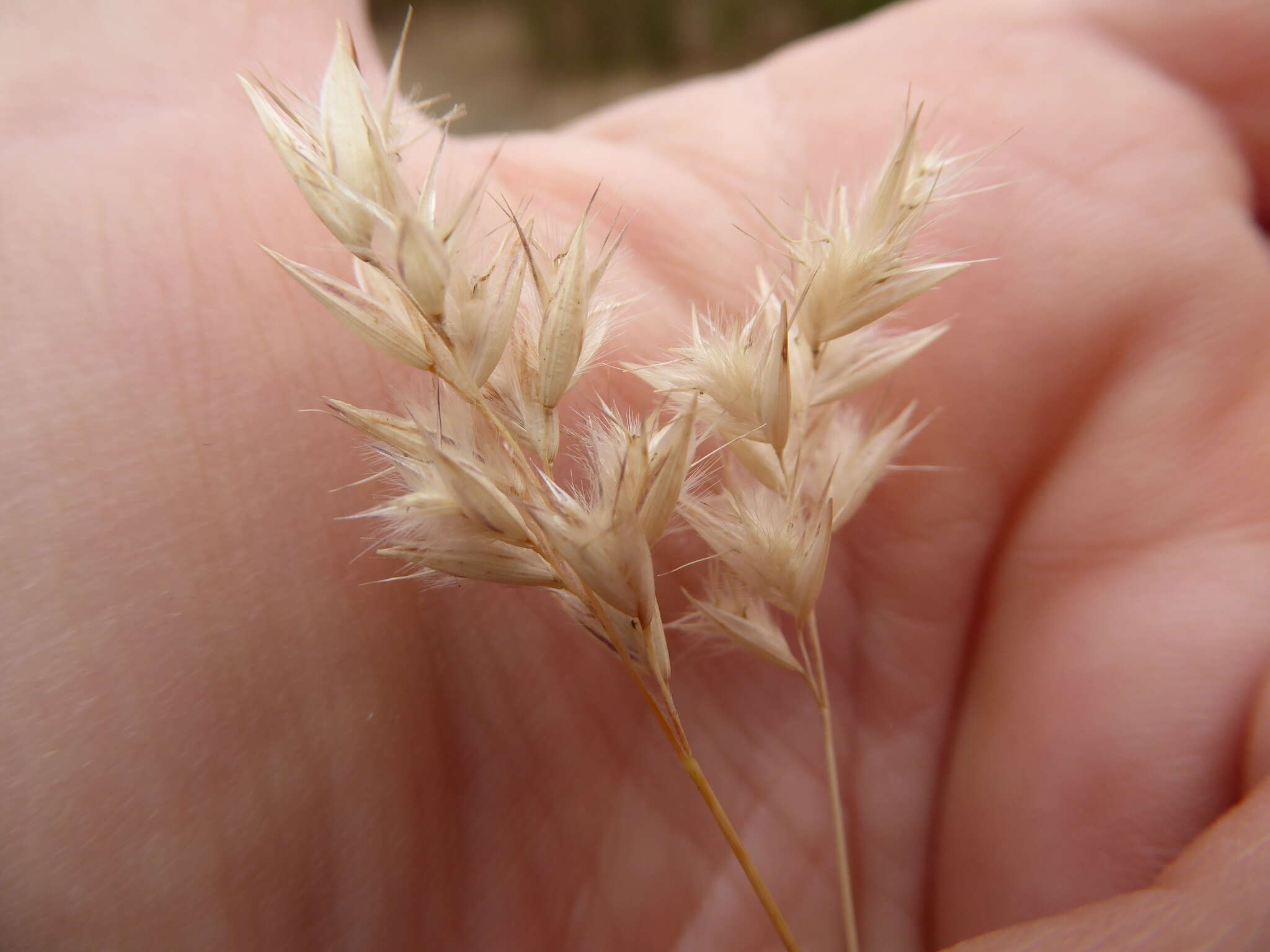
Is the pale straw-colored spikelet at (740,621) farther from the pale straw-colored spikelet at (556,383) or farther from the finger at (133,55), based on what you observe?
the finger at (133,55)

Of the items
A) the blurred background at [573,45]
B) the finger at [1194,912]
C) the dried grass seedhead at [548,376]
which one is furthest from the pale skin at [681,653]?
the blurred background at [573,45]

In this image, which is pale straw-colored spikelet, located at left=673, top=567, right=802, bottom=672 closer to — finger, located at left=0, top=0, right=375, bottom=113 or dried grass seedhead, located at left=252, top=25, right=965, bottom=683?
dried grass seedhead, located at left=252, top=25, right=965, bottom=683

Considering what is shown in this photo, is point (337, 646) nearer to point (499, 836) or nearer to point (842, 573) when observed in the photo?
point (499, 836)

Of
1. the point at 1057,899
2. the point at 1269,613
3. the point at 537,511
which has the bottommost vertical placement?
the point at 1057,899

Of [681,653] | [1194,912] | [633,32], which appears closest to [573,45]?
[633,32]

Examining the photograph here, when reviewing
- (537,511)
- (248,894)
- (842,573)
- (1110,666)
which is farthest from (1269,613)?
(248,894)

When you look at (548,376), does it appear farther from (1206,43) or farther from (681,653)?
(1206,43)
